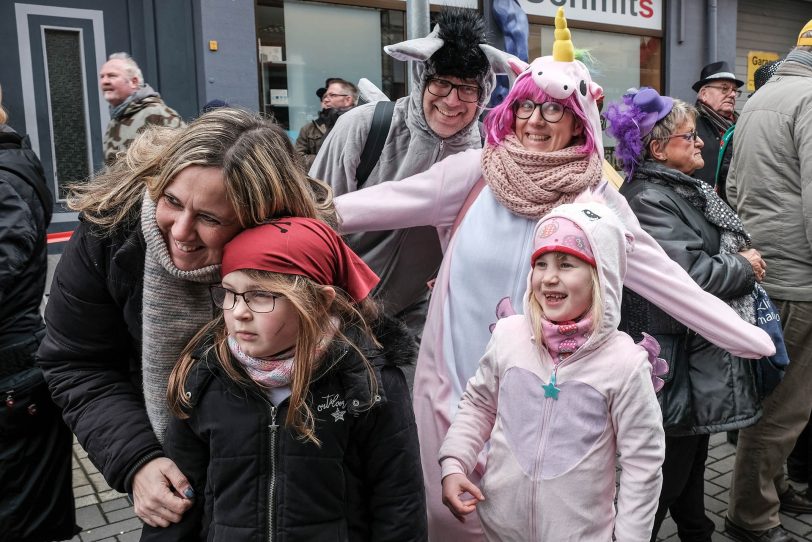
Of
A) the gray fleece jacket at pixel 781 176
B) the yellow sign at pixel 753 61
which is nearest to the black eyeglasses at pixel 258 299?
the gray fleece jacket at pixel 781 176

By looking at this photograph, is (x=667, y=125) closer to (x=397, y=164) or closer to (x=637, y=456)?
(x=397, y=164)

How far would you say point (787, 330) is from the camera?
3551 millimetres

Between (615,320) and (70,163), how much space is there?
6229 millimetres

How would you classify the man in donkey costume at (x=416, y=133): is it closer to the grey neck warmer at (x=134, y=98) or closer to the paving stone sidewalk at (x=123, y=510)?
the paving stone sidewalk at (x=123, y=510)

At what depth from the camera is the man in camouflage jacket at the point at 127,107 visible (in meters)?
5.09

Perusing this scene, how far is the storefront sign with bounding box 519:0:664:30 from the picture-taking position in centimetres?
1010

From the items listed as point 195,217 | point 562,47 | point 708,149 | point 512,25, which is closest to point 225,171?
point 195,217

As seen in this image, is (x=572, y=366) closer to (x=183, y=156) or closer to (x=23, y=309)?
(x=183, y=156)

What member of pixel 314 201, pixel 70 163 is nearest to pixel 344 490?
pixel 314 201

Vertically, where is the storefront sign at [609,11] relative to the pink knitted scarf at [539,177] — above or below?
above

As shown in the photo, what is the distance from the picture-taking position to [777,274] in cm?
357

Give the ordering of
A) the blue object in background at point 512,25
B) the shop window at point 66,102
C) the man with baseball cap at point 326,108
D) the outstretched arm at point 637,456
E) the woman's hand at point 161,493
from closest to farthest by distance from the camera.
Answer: the woman's hand at point 161,493, the outstretched arm at point 637,456, the shop window at point 66,102, the man with baseball cap at point 326,108, the blue object in background at point 512,25

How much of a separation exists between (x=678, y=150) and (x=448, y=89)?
1.03 metres

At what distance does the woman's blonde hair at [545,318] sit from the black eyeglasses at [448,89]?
2.92 feet
